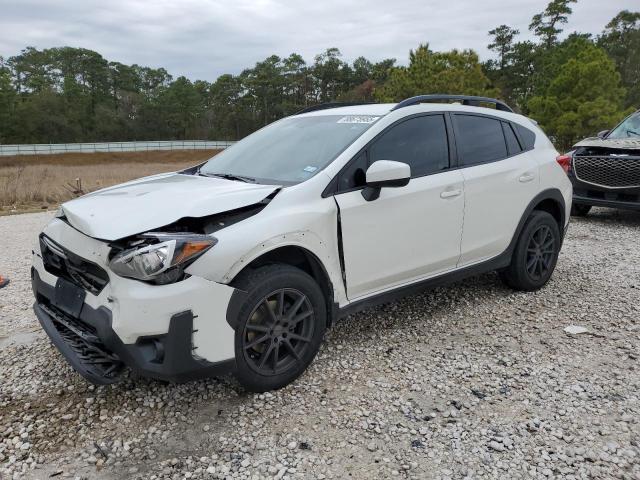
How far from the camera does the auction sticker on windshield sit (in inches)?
139

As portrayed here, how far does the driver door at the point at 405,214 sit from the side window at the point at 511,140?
87 centimetres

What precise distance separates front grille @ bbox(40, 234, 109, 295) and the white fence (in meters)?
47.4

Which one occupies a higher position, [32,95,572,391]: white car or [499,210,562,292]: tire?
[32,95,572,391]: white car

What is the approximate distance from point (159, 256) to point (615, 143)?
8091 millimetres

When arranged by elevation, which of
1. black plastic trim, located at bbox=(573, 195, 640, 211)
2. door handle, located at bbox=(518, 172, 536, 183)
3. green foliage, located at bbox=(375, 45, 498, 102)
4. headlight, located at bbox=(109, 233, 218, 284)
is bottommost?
black plastic trim, located at bbox=(573, 195, 640, 211)

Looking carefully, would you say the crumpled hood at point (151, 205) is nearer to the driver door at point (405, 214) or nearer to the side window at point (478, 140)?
the driver door at point (405, 214)

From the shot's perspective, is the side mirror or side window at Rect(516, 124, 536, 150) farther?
side window at Rect(516, 124, 536, 150)

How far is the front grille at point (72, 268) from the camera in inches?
105

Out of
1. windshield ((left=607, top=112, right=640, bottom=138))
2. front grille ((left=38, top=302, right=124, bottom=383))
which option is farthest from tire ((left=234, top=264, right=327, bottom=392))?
windshield ((left=607, top=112, right=640, bottom=138))

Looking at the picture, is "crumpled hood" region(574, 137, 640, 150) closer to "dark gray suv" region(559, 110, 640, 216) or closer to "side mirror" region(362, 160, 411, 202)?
"dark gray suv" region(559, 110, 640, 216)

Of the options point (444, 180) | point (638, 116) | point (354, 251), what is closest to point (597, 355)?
point (444, 180)

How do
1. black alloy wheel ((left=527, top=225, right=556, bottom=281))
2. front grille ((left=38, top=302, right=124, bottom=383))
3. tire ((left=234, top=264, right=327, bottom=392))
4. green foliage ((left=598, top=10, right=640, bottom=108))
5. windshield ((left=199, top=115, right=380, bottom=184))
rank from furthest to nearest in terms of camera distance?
green foliage ((left=598, top=10, right=640, bottom=108)) → black alloy wheel ((left=527, top=225, right=556, bottom=281)) → windshield ((left=199, top=115, right=380, bottom=184)) → tire ((left=234, top=264, right=327, bottom=392)) → front grille ((left=38, top=302, right=124, bottom=383))

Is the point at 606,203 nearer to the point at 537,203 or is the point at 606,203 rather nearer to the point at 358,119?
the point at 537,203

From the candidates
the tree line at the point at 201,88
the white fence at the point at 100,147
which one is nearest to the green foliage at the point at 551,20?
the tree line at the point at 201,88
